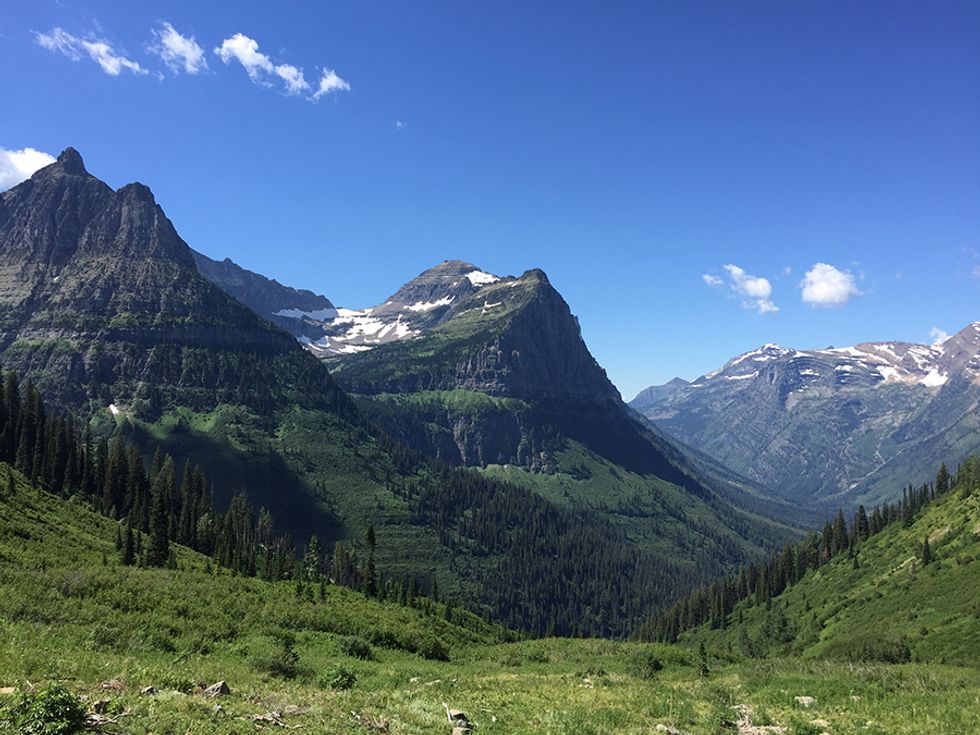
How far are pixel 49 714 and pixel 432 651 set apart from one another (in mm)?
45431

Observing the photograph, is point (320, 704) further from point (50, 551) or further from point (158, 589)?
point (50, 551)

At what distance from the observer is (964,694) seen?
2809cm

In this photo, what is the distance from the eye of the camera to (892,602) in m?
112

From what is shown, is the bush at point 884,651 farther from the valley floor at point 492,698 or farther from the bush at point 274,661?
the bush at point 274,661

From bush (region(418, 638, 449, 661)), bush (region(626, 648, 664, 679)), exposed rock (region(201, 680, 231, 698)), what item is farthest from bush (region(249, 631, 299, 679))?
bush (region(626, 648, 664, 679))

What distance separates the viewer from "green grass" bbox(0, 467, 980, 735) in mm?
21641

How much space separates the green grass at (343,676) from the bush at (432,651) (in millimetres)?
609

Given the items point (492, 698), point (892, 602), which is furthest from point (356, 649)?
point (892, 602)

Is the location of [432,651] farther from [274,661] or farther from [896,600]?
[896,600]

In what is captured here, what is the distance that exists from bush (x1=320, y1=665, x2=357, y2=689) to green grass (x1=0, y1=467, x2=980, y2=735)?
0.16 metres

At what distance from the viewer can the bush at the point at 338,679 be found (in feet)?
100

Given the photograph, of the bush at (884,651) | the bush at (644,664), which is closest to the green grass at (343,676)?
the bush at (644,664)

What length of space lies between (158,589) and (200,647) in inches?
625

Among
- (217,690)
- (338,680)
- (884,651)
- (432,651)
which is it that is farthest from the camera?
(884,651)
